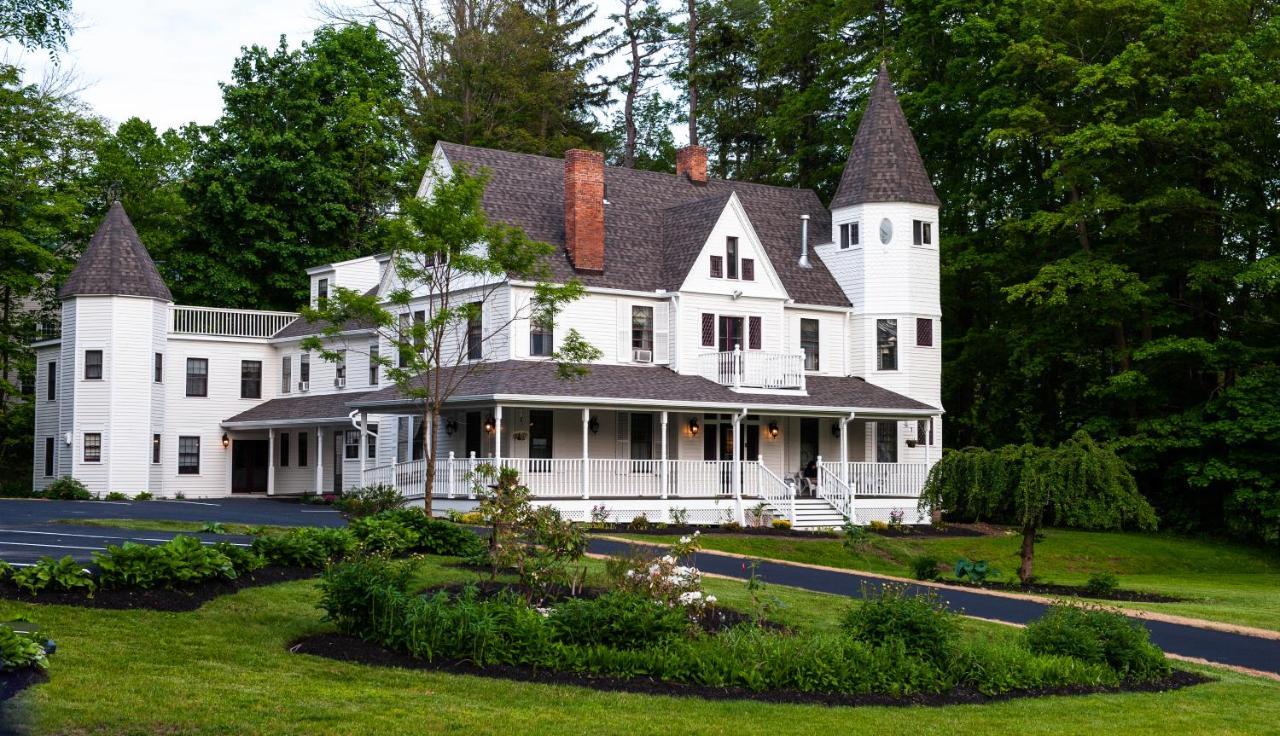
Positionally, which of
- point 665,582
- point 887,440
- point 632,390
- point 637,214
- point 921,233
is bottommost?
point 665,582

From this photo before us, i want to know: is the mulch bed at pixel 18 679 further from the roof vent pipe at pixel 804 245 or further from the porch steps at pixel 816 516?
the roof vent pipe at pixel 804 245

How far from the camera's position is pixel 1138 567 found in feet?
119

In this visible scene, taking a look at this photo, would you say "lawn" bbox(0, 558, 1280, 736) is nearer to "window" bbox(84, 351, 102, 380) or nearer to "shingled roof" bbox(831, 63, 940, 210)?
"shingled roof" bbox(831, 63, 940, 210)

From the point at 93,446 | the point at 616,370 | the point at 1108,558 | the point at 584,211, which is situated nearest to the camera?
the point at 1108,558

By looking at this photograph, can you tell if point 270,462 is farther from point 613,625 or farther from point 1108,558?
point 613,625

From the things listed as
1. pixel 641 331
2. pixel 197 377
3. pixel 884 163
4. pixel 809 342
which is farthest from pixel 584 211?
pixel 197 377

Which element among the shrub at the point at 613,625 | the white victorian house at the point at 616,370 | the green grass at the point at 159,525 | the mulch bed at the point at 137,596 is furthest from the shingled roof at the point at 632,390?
the shrub at the point at 613,625

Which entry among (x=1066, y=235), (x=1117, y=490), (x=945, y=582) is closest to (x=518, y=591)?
(x=945, y=582)

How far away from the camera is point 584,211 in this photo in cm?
3738

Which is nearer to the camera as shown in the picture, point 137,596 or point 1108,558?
point 137,596

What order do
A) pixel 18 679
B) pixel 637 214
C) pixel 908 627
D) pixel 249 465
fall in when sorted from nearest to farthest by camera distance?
pixel 18 679
pixel 908 627
pixel 637 214
pixel 249 465

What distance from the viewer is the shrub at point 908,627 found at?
Result: 14.0 metres

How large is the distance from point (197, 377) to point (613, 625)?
36563 mm

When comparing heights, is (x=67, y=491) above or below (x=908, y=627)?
above
